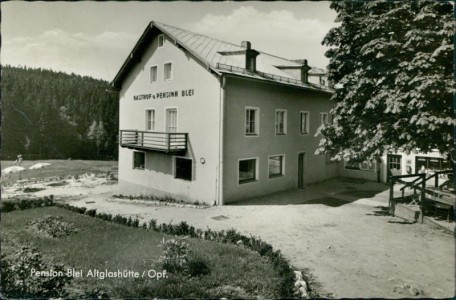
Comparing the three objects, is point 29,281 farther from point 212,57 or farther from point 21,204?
point 212,57

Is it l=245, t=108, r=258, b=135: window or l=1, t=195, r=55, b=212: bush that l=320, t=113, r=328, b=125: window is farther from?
l=1, t=195, r=55, b=212: bush

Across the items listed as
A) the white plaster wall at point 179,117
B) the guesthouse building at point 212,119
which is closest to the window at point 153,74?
the guesthouse building at point 212,119

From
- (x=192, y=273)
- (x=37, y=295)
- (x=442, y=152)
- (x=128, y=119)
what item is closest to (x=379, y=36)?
(x=442, y=152)

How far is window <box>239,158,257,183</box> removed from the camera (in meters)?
18.7

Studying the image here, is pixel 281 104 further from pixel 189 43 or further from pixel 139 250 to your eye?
pixel 139 250

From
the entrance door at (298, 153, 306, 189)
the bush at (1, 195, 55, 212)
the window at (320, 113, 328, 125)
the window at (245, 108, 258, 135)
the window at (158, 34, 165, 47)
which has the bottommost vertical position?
the bush at (1, 195, 55, 212)

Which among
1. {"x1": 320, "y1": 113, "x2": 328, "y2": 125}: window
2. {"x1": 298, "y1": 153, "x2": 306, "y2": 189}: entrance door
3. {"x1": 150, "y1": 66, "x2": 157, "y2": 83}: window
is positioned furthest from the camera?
{"x1": 320, "y1": 113, "x2": 328, "y2": 125}: window

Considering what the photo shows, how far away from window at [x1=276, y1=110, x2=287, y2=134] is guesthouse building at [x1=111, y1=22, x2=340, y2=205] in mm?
68

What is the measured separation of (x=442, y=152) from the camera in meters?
11.3

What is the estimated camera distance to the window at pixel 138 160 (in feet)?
74.0

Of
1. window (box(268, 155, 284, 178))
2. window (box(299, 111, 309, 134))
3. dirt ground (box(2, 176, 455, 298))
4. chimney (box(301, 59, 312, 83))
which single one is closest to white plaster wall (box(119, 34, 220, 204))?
dirt ground (box(2, 176, 455, 298))

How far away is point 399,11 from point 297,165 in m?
12.5

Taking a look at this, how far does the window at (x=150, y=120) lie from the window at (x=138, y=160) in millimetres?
2039

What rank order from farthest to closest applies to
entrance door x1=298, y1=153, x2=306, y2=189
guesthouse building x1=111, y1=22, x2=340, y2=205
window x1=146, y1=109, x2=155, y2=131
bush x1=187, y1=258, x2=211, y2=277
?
1. entrance door x1=298, y1=153, x2=306, y2=189
2. window x1=146, y1=109, x2=155, y2=131
3. guesthouse building x1=111, y1=22, x2=340, y2=205
4. bush x1=187, y1=258, x2=211, y2=277
